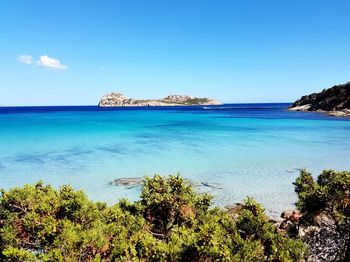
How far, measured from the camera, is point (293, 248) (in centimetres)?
989

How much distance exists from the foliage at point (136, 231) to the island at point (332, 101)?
421ft

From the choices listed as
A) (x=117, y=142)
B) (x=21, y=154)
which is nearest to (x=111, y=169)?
(x=21, y=154)

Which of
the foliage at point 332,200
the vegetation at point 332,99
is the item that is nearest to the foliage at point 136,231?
the foliage at point 332,200

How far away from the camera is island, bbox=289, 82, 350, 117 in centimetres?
13500

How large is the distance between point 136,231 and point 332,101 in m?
155

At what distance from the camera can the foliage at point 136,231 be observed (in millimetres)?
8648

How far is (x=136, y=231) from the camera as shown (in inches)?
455

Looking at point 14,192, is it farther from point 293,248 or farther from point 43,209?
point 293,248

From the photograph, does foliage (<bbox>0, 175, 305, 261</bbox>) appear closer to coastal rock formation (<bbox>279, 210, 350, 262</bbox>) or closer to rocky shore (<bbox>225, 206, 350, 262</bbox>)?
rocky shore (<bbox>225, 206, 350, 262</bbox>)

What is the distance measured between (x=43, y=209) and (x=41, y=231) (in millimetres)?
1334

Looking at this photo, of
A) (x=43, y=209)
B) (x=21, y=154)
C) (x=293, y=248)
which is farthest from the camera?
(x=21, y=154)

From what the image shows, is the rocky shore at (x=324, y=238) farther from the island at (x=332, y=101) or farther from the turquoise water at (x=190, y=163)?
the island at (x=332, y=101)

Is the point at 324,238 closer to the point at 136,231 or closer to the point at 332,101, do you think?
the point at 136,231

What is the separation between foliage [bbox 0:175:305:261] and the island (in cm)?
12820
